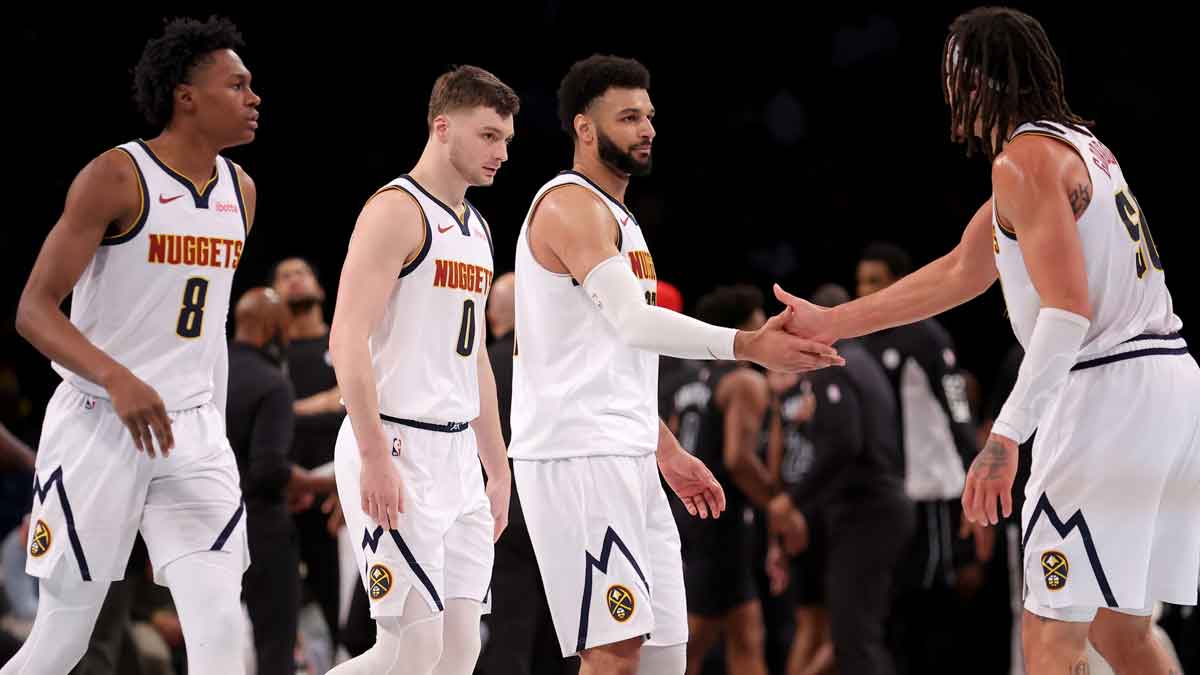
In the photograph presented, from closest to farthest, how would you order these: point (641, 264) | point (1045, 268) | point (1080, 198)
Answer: point (1045, 268), point (1080, 198), point (641, 264)

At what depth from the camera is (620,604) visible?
4.19 metres

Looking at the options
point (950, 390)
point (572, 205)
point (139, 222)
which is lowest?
point (950, 390)

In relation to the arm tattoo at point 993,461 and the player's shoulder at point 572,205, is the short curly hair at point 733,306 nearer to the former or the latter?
the player's shoulder at point 572,205

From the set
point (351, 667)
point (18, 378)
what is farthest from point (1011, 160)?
point (18, 378)

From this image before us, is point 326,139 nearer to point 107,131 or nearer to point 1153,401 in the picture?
point 107,131

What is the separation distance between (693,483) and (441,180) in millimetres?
1266

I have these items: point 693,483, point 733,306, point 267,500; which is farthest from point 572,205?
point 733,306

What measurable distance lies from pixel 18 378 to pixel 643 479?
679 centimetres

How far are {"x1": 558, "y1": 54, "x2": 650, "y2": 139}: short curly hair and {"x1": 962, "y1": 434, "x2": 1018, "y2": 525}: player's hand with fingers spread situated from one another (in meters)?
1.69

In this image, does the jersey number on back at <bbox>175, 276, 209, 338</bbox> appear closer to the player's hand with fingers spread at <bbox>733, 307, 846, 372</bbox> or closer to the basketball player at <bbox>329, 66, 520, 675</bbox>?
the basketball player at <bbox>329, 66, 520, 675</bbox>

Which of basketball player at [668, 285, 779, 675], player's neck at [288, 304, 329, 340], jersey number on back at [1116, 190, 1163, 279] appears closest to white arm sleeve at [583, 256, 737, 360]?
jersey number on back at [1116, 190, 1163, 279]

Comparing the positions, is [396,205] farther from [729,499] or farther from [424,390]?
[729,499]

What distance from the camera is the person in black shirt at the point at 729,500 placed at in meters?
7.43

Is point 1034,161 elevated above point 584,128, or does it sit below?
below
